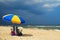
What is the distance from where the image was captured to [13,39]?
→ 16.6 metres

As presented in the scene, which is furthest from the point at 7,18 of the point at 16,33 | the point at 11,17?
the point at 16,33

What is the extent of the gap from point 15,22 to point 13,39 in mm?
3511

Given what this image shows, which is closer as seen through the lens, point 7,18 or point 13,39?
point 13,39

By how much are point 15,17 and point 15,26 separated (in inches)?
46.9

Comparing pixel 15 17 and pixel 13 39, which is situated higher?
pixel 15 17

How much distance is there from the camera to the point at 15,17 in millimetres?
19812

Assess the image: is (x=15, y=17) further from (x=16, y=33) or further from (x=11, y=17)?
(x=16, y=33)

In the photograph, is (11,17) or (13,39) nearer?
(13,39)

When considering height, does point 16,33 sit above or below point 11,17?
below

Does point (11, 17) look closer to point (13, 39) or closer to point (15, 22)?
point (15, 22)

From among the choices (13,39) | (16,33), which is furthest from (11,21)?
(13,39)

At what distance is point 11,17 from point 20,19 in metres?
1.13

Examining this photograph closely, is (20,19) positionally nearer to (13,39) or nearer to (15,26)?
(15,26)

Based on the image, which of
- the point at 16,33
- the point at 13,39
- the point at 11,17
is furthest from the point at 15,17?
the point at 13,39
